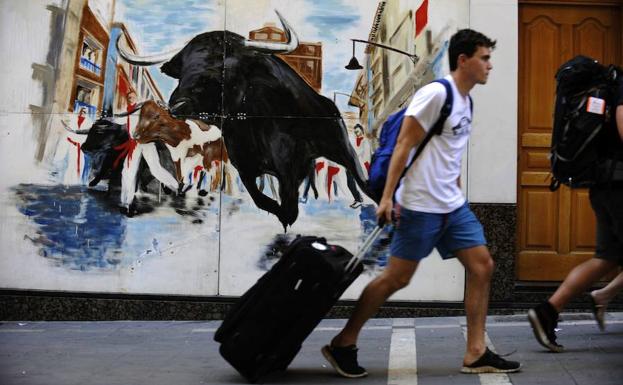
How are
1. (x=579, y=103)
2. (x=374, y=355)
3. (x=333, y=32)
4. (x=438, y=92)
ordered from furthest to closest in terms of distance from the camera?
1. (x=333, y=32)
2. (x=374, y=355)
3. (x=579, y=103)
4. (x=438, y=92)

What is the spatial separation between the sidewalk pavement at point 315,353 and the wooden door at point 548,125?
26.9 inches

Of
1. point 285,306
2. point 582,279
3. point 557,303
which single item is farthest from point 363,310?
point 582,279

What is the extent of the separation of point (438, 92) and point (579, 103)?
113 cm

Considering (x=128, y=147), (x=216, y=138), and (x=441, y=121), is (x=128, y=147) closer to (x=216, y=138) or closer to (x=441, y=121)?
(x=216, y=138)

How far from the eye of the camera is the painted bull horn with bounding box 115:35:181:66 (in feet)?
29.9

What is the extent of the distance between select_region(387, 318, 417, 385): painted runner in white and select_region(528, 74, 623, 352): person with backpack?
0.85m

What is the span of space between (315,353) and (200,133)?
267cm

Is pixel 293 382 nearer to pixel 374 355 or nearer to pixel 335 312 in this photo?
pixel 374 355

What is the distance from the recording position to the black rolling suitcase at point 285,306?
229 inches

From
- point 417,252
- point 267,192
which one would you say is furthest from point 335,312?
point 417,252

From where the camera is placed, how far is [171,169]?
9125 mm

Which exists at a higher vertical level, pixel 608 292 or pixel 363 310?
pixel 608 292

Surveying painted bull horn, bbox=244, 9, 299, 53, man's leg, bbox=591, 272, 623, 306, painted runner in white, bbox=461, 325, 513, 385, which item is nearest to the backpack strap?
painted runner in white, bbox=461, 325, 513, 385

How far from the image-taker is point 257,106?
9078mm
